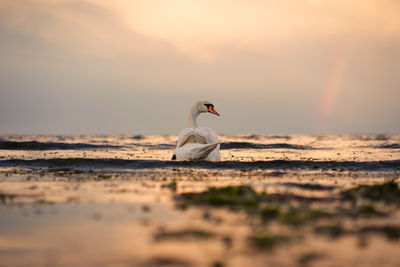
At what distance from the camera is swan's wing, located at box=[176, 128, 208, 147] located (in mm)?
18709

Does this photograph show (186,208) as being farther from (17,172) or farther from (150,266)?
(17,172)

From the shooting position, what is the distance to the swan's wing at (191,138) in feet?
61.4

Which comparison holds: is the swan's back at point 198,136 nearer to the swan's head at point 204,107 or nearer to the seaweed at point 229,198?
the swan's head at point 204,107

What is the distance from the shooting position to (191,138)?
62.7 feet

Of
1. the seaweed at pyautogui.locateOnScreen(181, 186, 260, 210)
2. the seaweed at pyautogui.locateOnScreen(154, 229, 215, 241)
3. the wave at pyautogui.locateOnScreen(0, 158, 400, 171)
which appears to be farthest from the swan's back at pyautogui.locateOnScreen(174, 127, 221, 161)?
the seaweed at pyautogui.locateOnScreen(154, 229, 215, 241)

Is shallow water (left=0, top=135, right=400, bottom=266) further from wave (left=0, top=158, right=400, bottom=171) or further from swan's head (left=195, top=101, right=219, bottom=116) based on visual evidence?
swan's head (left=195, top=101, right=219, bottom=116)

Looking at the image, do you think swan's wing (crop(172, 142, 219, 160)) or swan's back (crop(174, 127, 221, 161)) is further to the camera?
swan's back (crop(174, 127, 221, 161))

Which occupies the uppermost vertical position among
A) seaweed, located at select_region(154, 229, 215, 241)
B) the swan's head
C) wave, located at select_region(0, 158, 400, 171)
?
the swan's head

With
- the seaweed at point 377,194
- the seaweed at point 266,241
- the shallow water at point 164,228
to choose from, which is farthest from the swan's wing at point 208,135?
the seaweed at point 266,241

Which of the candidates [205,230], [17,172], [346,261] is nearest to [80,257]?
[205,230]

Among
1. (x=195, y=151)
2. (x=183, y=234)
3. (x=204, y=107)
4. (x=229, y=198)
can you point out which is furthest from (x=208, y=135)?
(x=183, y=234)

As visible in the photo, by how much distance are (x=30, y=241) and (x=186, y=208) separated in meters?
2.86

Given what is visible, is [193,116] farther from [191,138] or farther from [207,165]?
[207,165]

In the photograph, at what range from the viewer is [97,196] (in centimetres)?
920
